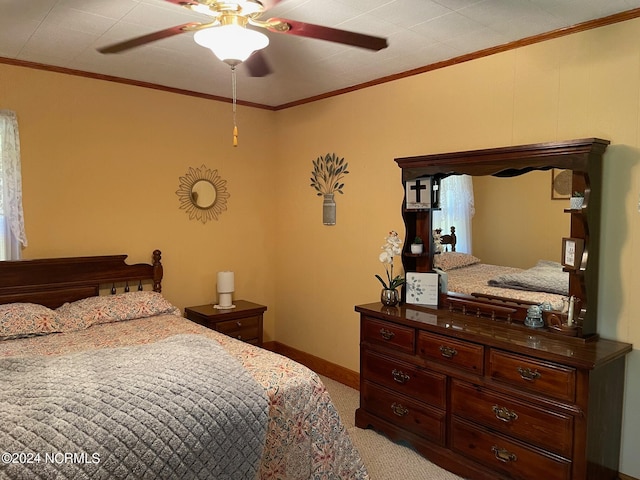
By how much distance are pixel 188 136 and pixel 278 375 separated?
105 inches

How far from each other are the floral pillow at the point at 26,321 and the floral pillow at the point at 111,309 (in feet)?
0.29

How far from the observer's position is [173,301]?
4191 mm

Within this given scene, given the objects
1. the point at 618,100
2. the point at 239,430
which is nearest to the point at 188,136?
the point at 239,430

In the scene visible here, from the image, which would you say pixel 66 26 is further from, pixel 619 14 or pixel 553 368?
pixel 553 368

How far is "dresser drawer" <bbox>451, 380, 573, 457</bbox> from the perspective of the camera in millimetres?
2271

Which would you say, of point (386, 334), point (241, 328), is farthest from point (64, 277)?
point (386, 334)

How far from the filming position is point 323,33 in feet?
6.59

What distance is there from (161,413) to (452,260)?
2.10m

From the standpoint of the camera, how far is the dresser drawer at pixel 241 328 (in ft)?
13.3

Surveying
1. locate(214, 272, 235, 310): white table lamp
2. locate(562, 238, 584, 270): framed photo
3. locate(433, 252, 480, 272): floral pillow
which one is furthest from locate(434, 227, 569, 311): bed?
locate(214, 272, 235, 310): white table lamp

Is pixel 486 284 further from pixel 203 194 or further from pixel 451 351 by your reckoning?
pixel 203 194

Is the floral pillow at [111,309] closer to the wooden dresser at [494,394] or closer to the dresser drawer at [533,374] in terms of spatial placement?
the wooden dresser at [494,394]

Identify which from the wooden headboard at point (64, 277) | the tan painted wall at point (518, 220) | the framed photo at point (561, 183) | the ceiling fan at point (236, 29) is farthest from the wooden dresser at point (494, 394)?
the wooden headboard at point (64, 277)

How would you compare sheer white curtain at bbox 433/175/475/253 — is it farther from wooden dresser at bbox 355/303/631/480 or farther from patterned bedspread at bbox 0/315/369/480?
patterned bedspread at bbox 0/315/369/480
